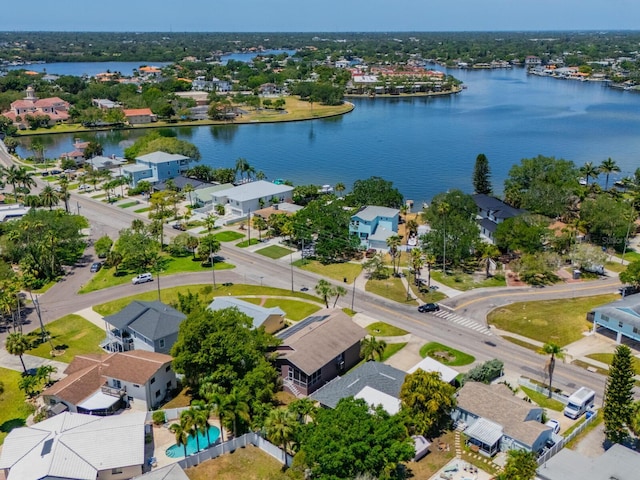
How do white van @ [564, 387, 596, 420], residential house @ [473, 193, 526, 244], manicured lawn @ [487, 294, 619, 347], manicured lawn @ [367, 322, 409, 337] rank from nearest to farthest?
white van @ [564, 387, 596, 420]
manicured lawn @ [487, 294, 619, 347]
manicured lawn @ [367, 322, 409, 337]
residential house @ [473, 193, 526, 244]

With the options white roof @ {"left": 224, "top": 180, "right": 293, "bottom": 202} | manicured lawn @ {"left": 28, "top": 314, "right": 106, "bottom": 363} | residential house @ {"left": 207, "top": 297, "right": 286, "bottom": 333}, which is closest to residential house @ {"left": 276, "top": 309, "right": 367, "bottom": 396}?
residential house @ {"left": 207, "top": 297, "right": 286, "bottom": 333}

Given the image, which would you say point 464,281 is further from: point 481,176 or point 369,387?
point 481,176

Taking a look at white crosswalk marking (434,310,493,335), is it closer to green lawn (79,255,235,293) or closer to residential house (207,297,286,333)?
residential house (207,297,286,333)

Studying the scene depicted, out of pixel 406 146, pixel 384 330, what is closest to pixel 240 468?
pixel 384 330

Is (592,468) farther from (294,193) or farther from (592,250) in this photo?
(294,193)

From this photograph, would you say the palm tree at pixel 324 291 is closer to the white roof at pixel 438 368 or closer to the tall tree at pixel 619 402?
the white roof at pixel 438 368

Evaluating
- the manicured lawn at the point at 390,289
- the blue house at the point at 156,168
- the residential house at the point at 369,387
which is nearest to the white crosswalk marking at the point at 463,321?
the manicured lawn at the point at 390,289
